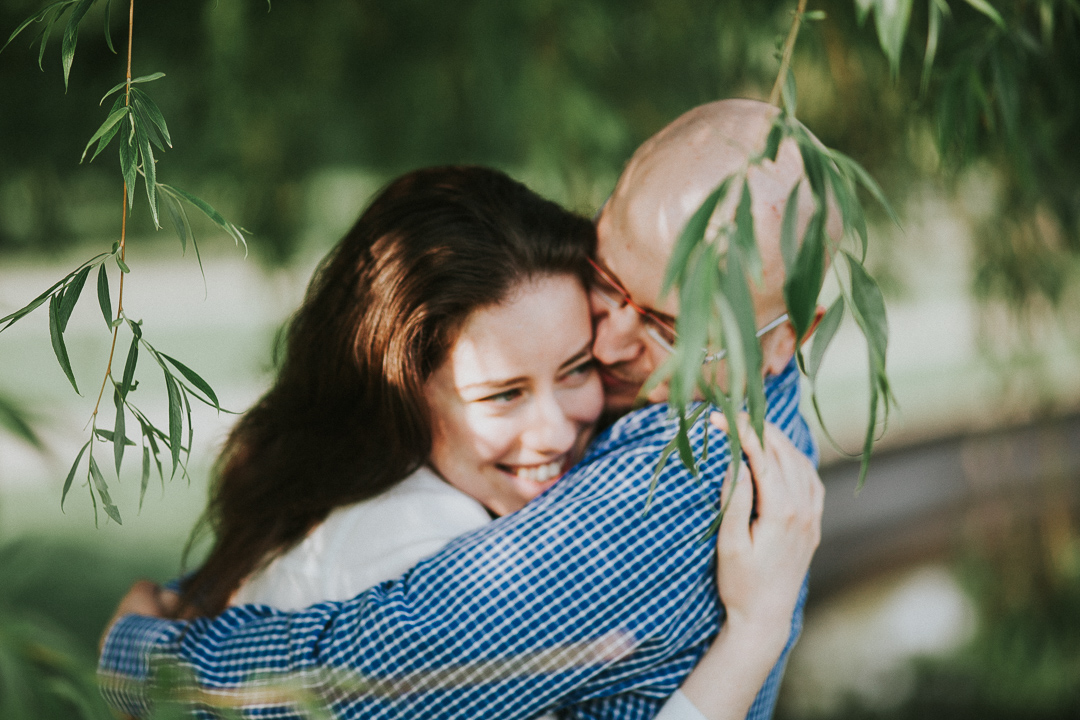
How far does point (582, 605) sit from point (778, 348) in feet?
1.21

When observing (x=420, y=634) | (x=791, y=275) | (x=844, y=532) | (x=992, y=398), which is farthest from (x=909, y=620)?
(x=791, y=275)

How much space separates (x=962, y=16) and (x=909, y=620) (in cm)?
263

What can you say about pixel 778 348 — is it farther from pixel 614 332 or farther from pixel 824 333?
pixel 824 333

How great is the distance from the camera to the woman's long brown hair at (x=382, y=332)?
1.10 m

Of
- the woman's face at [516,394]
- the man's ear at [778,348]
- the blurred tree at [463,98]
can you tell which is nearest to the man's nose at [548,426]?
the woman's face at [516,394]

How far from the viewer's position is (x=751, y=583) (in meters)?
1.00

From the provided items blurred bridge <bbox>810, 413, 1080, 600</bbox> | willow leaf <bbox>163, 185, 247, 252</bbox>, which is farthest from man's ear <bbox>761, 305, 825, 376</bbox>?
blurred bridge <bbox>810, 413, 1080, 600</bbox>

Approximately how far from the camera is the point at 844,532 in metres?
3.89

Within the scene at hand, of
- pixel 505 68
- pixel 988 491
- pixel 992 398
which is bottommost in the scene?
pixel 988 491

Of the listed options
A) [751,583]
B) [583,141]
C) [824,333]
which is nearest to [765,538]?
[751,583]

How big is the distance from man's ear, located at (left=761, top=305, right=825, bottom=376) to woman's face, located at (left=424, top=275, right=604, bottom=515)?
0.21 metres

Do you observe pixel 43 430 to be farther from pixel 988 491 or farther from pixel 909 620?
pixel 909 620

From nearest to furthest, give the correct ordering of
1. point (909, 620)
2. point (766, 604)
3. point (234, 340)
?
point (766, 604) → point (909, 620) → point (234, 340)

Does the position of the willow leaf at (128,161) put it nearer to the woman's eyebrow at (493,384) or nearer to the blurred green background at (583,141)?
the woman's eyebrow at (493,384)
